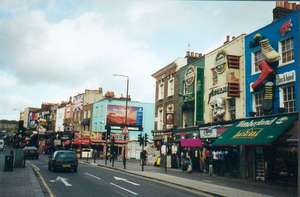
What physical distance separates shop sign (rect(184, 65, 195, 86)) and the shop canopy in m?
9.50

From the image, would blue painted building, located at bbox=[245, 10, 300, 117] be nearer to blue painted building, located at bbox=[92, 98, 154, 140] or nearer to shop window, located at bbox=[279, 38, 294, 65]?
shop window, located at bbox=[279, 38, 294, 65]

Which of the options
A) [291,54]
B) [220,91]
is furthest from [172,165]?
[291,54]

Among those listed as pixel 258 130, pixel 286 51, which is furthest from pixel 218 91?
pixel 286 51

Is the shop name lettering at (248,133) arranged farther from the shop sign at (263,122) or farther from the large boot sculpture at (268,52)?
the large boot sculpture at (268,52)

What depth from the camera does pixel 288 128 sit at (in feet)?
69.9

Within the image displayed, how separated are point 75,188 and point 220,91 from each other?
16.7 metres

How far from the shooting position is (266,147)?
79.9ft

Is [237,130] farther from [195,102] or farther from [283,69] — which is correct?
[195,102]

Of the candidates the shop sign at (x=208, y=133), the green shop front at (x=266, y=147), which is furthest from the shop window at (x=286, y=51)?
the shop sign at (x=208, y=133)

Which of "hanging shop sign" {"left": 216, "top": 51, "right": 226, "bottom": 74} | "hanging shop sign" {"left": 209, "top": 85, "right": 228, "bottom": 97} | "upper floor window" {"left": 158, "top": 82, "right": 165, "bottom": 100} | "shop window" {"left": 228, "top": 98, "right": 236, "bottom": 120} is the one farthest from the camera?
"upper floor window" {"left": 158, "top": 82, "right": 165, "bottom": 100}

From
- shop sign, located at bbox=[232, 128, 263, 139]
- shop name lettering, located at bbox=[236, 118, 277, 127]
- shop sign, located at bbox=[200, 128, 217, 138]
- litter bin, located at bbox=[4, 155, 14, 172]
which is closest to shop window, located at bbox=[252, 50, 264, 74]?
shop name lettering, located at bbox=[236, 118, 277, 127]

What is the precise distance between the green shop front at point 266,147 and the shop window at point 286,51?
341 cm

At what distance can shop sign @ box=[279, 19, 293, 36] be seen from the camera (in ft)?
75.3

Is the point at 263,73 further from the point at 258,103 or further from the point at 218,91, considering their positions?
the point at 218,91
